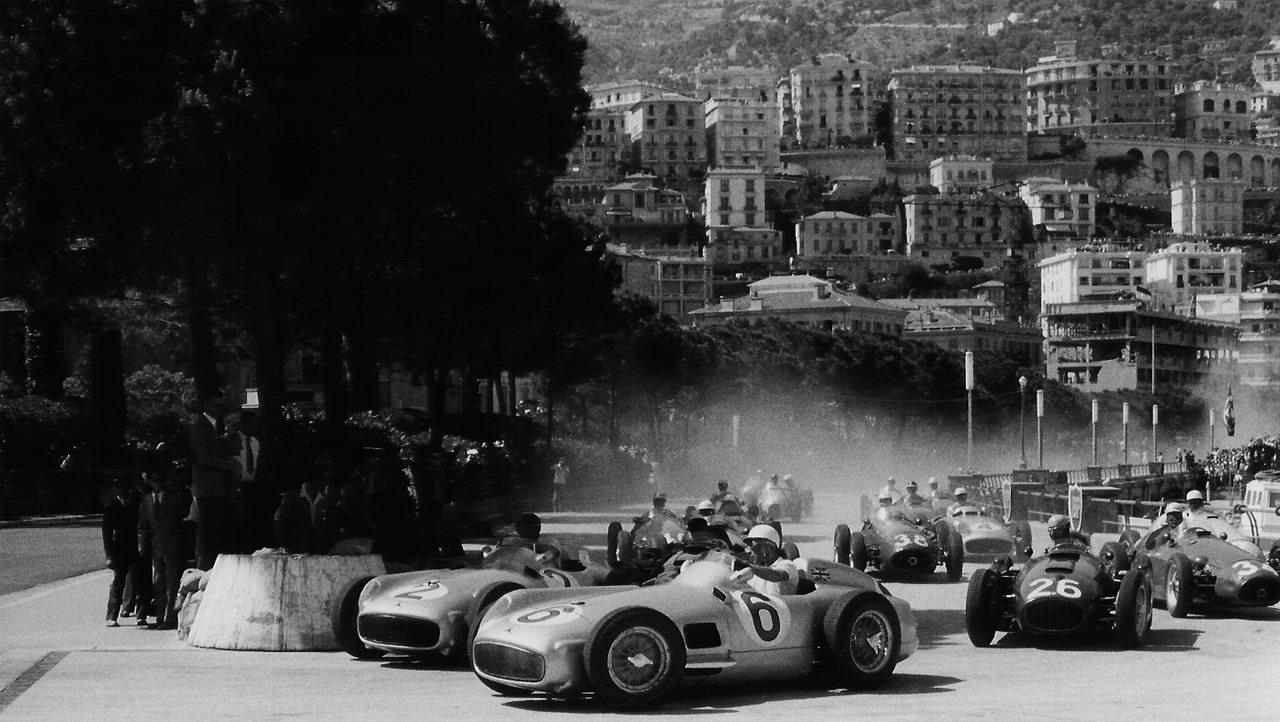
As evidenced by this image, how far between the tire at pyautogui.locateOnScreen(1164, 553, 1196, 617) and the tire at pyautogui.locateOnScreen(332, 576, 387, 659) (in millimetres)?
8613

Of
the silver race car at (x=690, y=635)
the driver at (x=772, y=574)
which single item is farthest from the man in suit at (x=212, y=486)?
the driver at (x=772, y=574)

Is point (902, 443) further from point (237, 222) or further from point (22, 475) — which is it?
point (237, 222)

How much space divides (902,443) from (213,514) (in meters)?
106

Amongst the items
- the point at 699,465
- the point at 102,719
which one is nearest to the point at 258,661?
the point at 102,719

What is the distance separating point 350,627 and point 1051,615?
6.27 m

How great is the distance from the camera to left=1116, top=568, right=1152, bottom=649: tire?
18203 millimetres

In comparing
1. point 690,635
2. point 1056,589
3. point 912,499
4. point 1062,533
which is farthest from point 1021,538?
point 690,635

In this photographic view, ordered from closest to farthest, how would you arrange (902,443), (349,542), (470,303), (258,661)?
(258,661)
(349,542)
(470,303)
(902,443)

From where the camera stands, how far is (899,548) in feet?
90.1

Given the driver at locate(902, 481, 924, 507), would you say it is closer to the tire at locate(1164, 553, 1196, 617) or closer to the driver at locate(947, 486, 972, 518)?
the driver at locate(947, 486, 972, 518)

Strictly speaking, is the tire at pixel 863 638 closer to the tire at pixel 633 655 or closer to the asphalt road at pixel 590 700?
the asphalt road at pixel 590 700

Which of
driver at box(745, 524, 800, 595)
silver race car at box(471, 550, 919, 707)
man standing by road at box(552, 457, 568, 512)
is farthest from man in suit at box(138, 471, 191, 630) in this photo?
man standing by road at box(552, 457, 568, 512)

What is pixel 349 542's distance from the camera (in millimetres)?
18906

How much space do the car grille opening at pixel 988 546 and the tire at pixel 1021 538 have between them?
253mm
